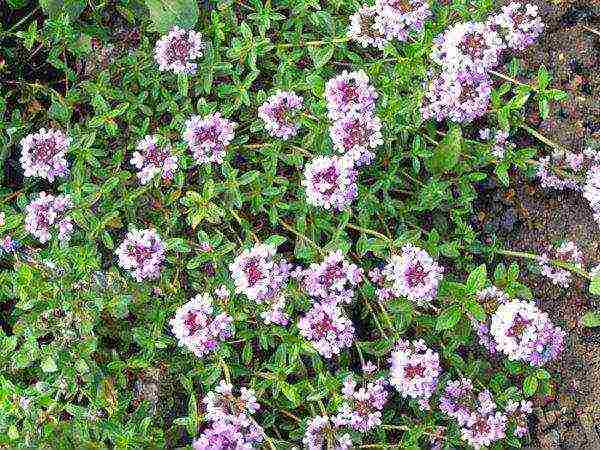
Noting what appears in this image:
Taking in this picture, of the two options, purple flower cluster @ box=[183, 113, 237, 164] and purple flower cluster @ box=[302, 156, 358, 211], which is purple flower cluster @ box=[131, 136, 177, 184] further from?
purple flower cluster @ box=[302, 156, 358, 211]

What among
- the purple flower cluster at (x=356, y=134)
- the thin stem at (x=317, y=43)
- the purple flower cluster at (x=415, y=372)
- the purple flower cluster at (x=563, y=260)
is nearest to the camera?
the purple flower cluster at (x=415, y=372)

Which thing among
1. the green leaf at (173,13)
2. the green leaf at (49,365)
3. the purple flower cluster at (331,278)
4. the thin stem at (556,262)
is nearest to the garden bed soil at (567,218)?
the thin stem at (556,262)

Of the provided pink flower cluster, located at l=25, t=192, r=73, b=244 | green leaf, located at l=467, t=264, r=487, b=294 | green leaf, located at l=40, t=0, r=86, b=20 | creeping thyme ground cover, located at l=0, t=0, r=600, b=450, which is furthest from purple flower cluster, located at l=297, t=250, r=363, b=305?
green leaf, located at l=40, t=0, r=86, b=20

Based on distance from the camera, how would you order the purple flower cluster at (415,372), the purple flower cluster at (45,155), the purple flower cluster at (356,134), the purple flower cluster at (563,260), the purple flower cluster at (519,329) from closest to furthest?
the purple flower cluster at (519,329) → the purple flower cluster at (415,372) → the purple flower cluster at (356,134) → the purple flower cluster at (45,155) → the purple flower cluster at (563,260)

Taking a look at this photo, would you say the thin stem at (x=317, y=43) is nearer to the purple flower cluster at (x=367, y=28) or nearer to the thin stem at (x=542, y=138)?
the purple flower cluster at (x=367, y=28)

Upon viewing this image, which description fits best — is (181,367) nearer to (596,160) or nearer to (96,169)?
(96,169)

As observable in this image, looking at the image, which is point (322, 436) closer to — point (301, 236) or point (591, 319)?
point (301, 236)
